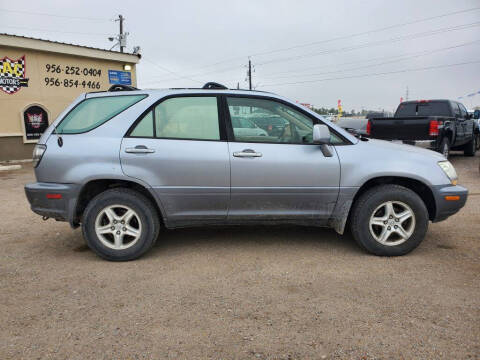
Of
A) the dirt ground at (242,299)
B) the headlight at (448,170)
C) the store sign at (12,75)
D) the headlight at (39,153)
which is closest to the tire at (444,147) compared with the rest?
the dirt ground at (242,299)

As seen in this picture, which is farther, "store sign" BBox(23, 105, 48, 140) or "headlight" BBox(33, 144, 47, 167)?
"store sign" BBox(23, 105, 48, 140)

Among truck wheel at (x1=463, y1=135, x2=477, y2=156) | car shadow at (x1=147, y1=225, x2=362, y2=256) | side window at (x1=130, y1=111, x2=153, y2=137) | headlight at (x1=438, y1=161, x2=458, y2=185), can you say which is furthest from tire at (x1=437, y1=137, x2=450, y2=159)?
side window at (x1=130, y1=111, x2=153, y2=137)

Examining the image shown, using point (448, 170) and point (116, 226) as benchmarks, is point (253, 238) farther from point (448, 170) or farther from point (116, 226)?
point (448, 170)

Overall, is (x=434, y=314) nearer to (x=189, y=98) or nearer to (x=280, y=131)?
(x=280, y=131)

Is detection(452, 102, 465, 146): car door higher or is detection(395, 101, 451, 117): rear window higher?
detection(395, 101, 451, 117): rear window

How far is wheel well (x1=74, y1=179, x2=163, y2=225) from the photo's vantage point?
380cm

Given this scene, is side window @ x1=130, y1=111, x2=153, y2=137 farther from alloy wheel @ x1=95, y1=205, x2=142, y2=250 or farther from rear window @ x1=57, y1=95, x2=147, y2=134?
alloy wheel @ x1=95, y1=205, x2=142, y2=250

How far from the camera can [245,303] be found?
114 inches

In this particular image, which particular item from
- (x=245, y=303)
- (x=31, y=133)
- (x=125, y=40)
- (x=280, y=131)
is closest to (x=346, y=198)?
(x=280, y=131)

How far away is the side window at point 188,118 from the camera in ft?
12.4

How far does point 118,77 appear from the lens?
15.1 meters

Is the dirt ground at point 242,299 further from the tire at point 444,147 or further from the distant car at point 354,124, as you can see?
the distant car at point 354,124

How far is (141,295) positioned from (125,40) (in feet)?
91.2

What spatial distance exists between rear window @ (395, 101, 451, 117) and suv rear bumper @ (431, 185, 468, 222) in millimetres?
8302
